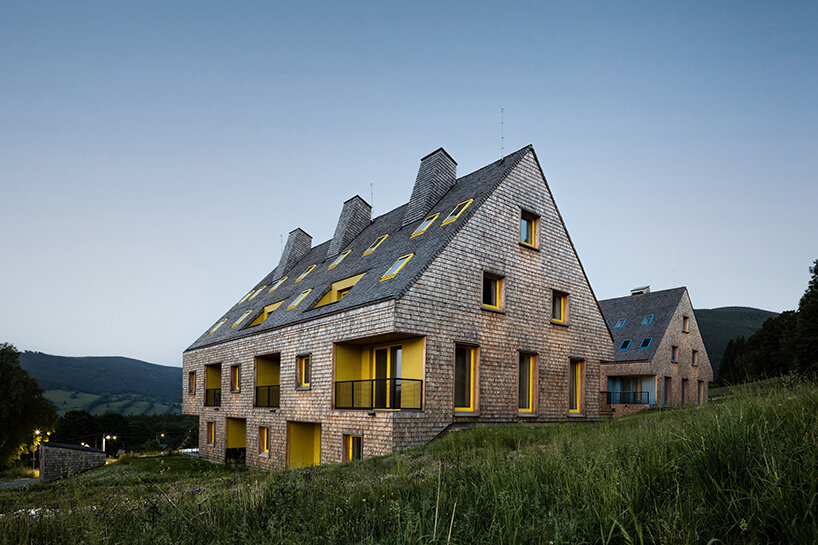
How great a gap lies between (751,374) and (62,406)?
431 ft

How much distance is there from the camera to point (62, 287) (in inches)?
1400

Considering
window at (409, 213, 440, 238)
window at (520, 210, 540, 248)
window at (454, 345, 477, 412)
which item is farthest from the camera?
window at (520, 210, 540, 248)

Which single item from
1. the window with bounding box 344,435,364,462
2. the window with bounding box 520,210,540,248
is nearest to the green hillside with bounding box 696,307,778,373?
the window with bounding box 520,210,540,248

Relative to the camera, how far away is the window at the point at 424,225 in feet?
57.2

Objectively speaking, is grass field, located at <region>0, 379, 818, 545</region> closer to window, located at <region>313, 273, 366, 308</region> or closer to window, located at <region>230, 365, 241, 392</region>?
window, located at <region>313, 273, 366, 308</region>

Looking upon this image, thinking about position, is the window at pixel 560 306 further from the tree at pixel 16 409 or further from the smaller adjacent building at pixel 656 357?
the tree at pixel 16 409

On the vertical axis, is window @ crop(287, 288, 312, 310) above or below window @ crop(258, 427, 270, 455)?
above

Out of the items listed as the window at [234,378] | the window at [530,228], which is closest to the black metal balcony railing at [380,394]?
the window at [530,228]

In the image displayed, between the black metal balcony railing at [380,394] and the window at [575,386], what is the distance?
7.08 metres

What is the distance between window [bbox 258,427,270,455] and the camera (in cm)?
2015

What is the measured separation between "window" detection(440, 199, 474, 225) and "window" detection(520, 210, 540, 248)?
2.15 meters

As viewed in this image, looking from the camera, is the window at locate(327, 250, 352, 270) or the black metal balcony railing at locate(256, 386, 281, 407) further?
the window at locate(327, 250, 352, 270)

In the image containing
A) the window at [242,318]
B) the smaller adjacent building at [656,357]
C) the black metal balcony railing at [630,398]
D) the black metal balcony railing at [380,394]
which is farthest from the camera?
the smaller adjacent building at [656,357]

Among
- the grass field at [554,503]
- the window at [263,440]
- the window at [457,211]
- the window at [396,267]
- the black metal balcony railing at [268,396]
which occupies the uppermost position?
the window at [457,211]
